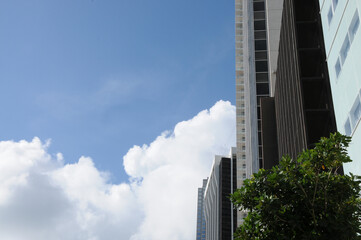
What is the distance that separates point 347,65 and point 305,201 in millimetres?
13461

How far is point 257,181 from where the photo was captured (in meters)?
14.7

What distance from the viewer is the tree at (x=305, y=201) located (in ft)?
43.8

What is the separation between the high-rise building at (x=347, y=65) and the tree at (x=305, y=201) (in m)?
9.35

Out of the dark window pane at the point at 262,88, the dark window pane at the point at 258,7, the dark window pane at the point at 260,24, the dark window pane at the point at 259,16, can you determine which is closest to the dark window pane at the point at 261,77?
the dark window pane at the point at 262,88

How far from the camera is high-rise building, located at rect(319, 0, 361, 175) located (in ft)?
76.5

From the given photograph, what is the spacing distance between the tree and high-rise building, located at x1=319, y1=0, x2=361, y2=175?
9353mm

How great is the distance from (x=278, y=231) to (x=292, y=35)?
3416 cm

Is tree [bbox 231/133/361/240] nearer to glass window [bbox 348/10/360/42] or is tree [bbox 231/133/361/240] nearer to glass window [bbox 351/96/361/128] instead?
glass window [bbox 351/96/361/128]

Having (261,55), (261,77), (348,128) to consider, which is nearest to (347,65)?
(348,128)

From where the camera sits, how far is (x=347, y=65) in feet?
82.0

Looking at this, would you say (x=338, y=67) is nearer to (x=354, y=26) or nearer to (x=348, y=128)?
(x=354, y=26)

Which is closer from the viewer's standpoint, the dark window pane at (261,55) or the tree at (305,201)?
the tree at (305,201)

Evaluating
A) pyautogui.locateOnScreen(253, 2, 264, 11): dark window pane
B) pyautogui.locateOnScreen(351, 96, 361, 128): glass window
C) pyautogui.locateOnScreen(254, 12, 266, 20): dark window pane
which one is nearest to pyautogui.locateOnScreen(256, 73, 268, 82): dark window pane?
pyautogui.locateOnScreen(254, 12, 266, 20): dark window pane

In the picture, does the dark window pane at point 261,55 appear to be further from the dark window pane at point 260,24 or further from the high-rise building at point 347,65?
the high-rise building at point 347,65
